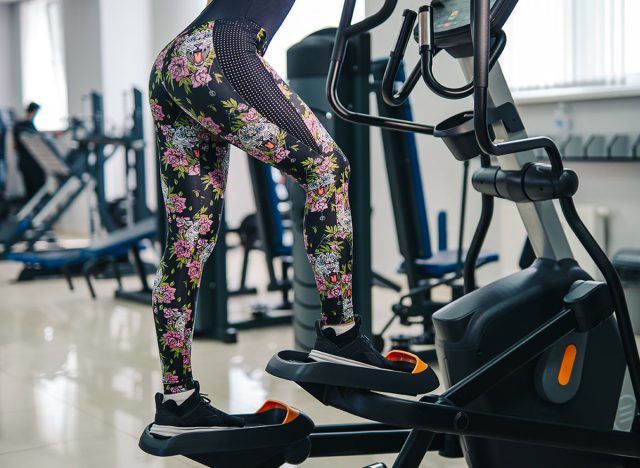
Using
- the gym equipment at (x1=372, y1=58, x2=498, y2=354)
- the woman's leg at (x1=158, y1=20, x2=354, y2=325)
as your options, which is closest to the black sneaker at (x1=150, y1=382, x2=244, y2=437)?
the woman's leg at (x1=158, y1=20, x2=354, y2=325)

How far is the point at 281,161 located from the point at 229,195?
23.8 ft

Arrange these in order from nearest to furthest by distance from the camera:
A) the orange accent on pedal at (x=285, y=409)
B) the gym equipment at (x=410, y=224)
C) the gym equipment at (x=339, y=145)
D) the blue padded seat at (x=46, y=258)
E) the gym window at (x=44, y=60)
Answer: the orange accent on pedal at (x=285, y=409), the gym equipment at (x=339, y=145), the gym equipment at (x=410, y=224), the blue padded seat at (x=46, y=258), the gym window at (x=44, y=60)

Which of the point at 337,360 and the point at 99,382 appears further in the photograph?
the point at 99,382

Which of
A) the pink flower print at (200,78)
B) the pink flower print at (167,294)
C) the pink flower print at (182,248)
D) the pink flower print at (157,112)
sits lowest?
the pink flower print at (167,294)

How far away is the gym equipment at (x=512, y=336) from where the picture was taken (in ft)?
6.03

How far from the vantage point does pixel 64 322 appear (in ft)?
15.8

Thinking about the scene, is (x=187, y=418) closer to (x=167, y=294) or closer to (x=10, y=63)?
(x=167, y=294)

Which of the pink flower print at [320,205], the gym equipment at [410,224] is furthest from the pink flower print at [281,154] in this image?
the gym equipment at [410,224]

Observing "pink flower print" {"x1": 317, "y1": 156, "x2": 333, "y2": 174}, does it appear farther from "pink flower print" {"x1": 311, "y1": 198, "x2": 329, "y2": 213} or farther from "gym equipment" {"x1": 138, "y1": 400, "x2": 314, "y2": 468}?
"gym equipment" {"x1": 138, "y1": 400, "x2": 314, "y2": 468}

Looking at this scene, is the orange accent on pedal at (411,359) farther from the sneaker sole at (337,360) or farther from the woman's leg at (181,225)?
the woman's leg at (181,225)

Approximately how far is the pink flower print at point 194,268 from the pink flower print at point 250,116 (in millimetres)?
333

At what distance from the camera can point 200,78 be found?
1724 millimetres

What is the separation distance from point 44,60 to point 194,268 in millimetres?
11021

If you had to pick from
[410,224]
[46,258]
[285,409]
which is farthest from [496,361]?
[46,258]
